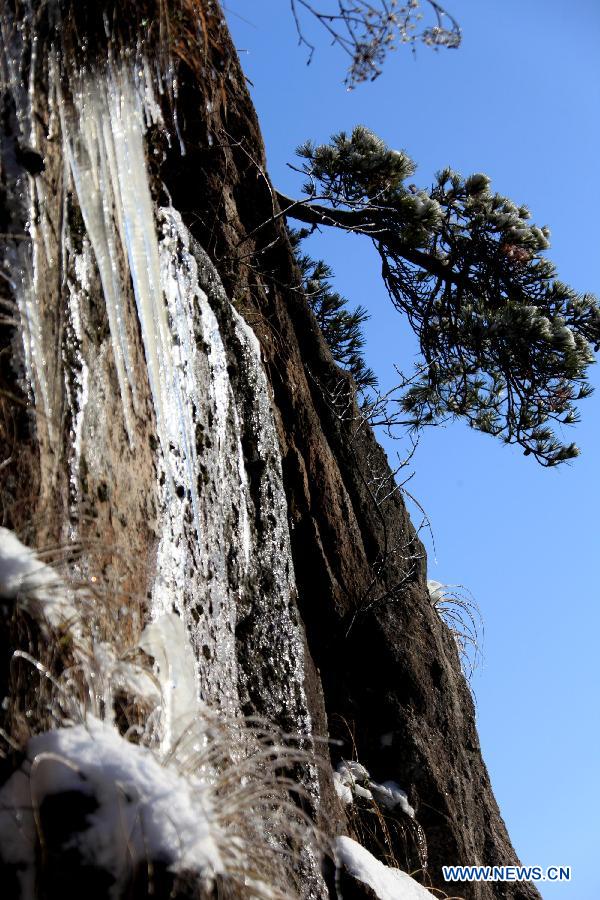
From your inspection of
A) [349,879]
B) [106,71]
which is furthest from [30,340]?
[349,879]

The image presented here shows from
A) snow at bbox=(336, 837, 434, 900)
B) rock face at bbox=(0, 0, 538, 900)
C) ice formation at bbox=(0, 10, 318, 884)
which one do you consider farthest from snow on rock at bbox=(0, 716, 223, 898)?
snow at bbox=(336, 837, 434, 900)

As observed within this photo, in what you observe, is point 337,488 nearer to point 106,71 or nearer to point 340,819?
point 340,819

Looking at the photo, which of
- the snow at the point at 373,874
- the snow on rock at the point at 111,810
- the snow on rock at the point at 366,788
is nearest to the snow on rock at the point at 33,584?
the snow on rock at the point at 111,810

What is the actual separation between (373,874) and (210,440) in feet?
6.61

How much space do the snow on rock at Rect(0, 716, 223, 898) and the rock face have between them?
22 centimetres

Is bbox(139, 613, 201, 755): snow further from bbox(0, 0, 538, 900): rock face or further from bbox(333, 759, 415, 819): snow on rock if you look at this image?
bbox(333, 759, 415, 819): snow on rock

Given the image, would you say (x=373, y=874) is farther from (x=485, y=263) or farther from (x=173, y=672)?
Result: (x=485, y=263)

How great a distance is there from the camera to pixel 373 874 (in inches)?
169

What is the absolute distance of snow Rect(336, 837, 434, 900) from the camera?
13.9 ft

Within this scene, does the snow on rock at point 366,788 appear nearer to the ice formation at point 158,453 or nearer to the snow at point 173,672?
the ice formation at point 158,453

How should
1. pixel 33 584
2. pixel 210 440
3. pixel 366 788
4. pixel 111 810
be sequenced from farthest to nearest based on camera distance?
pixel 366 788, pixel 210 440, pixel 33 584, pixel 111 810

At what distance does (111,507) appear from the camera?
120 inches

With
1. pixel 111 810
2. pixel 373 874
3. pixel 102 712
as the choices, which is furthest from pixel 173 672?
pixel 373 874

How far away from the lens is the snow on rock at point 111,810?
2070mm
